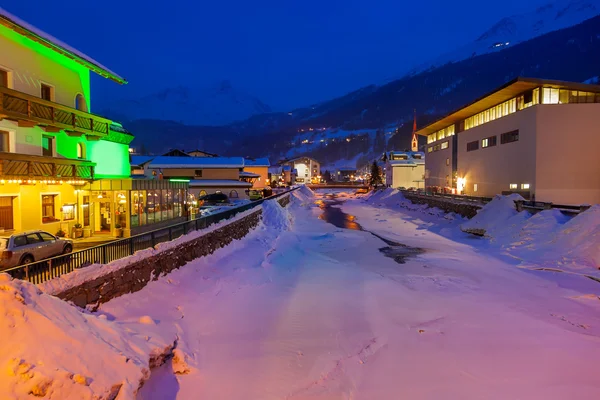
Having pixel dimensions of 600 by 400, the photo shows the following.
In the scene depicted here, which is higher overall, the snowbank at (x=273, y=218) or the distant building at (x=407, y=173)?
the distant building at (x=407, y=173)

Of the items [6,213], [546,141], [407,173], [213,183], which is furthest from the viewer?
[407,173]

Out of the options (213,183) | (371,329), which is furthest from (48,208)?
(213,183)

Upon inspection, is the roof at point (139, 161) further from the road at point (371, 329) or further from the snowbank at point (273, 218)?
the road at point (371, 329)

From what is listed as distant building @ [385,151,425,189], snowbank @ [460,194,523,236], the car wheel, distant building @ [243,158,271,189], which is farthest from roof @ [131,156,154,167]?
distant building @ [385,151,425,189]

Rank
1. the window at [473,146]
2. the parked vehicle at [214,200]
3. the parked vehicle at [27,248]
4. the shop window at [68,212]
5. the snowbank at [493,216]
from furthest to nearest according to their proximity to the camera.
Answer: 1. the window at [473,146]
2. the parked vehicle at [214,200]
3. the snowbank at [493,216]
4. the shop window at [68,212]
5. the parked vehicle at [27,248]

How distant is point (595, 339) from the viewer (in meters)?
10.0

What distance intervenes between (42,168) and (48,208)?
2.73m

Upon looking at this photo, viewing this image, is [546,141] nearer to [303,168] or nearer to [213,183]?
[213,183]

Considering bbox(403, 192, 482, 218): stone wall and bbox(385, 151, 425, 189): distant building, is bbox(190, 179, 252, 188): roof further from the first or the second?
bbox(385, 151, 425, 189): distant building

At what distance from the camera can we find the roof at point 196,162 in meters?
52.8

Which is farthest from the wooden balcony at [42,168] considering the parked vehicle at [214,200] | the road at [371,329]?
the parked vehicle at [214,200]

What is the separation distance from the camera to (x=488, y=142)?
137 ft

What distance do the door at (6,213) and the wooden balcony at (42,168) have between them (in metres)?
1.35

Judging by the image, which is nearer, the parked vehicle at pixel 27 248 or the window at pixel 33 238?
the parked vehicle at pixel 27 248
